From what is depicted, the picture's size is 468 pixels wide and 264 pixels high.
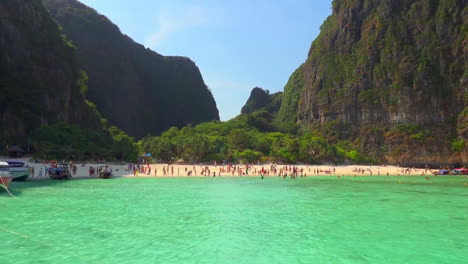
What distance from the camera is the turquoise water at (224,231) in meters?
12.2

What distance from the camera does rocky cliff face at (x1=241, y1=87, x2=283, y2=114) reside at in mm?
187250

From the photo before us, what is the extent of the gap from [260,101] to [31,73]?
139 meters

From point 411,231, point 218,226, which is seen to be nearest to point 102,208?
point 218,226

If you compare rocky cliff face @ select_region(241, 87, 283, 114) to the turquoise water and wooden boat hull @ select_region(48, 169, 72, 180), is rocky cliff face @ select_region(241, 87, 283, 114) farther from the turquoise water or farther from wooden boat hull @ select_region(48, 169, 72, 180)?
the turquoise water

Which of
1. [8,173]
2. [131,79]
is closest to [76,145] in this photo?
[8,173]

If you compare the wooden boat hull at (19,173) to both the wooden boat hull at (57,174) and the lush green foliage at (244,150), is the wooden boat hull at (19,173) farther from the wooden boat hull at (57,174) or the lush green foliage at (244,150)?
the lush green foliage at (244,150)

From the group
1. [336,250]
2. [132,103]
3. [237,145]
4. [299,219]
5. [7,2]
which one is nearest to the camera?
[336,250]

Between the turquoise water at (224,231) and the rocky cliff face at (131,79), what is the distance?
380 feet

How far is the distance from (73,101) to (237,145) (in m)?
39.9

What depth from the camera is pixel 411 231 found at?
16594 mm

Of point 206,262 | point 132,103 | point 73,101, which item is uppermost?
point 132,103

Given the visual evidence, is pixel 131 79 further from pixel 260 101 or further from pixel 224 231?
pixel 224 231

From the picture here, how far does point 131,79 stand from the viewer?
15225 cm

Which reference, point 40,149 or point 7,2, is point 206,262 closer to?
point 40,149
